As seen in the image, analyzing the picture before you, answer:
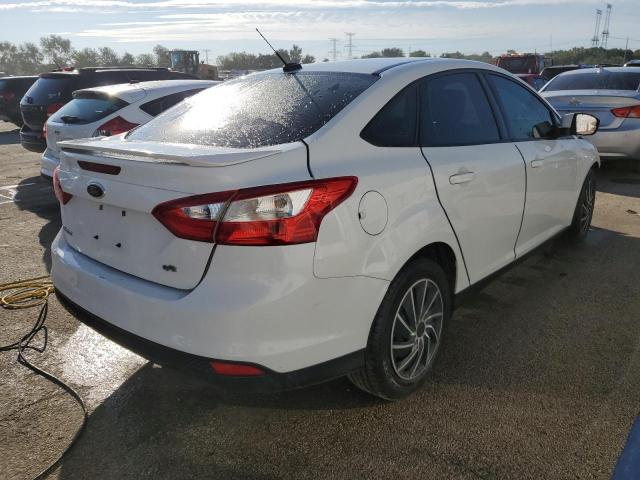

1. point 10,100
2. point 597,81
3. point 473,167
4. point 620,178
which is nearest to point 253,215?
point 473,167

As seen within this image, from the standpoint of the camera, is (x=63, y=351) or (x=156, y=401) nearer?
(x=156, y=401)

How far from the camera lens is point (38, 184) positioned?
850cm

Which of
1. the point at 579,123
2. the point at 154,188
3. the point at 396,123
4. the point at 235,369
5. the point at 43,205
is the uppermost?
the point at 396,123

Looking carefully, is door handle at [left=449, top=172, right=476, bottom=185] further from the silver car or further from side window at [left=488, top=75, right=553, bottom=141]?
the silver car

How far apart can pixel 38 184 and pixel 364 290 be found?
769 cm

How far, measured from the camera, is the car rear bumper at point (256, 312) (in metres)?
2.10

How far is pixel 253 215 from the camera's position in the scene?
2096mm

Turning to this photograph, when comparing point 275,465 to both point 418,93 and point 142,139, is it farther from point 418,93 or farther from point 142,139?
point 418,93

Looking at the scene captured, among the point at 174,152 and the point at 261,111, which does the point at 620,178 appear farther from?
the point at 174,152

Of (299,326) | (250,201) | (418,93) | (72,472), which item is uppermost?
(418,93)

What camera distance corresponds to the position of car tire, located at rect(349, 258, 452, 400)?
99.8 inches

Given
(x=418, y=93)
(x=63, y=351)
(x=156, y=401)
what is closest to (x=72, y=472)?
(x=156, y=401)

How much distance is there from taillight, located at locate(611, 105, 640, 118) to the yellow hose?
7.48 m

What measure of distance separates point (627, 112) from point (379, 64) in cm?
610
